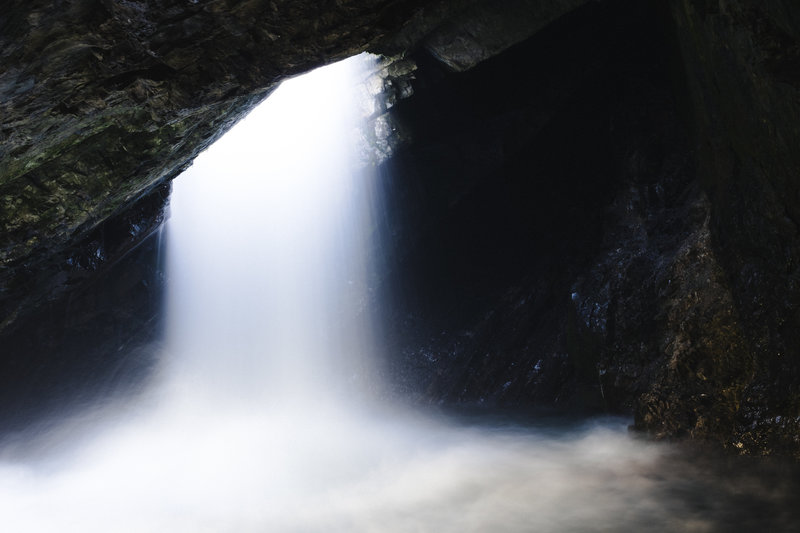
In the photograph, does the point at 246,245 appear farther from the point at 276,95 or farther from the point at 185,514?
the point at 185,514

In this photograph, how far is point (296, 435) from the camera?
408 inches

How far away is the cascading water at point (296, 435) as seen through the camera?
539 centimetres

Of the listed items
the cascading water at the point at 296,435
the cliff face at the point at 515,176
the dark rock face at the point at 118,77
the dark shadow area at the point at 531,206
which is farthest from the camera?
the dark shadow area at the point at 531,206

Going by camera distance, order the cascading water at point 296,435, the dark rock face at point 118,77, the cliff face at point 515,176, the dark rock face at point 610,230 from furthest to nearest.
Result: 1. the cascading water at point 296,435
2. the dark rock face at point 610,230
3. the cliff face at point 515,176
4. the dark rock face at point 118,77

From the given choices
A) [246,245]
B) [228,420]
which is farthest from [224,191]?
[228,420]

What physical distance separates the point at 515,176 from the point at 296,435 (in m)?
5.82

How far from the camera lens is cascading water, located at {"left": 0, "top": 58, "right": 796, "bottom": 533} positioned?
17.7ft

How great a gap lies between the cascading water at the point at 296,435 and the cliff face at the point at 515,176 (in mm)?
943

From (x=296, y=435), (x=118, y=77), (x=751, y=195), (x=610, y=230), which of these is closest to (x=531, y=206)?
(x=610, y=230)

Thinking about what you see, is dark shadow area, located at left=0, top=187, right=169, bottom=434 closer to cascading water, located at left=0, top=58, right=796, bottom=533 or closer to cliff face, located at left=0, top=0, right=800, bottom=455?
cliff face, located at left=0, top=0, right=800, bottom=455

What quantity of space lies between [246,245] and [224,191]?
1352mm

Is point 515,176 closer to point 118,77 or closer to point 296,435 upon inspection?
point 296,435

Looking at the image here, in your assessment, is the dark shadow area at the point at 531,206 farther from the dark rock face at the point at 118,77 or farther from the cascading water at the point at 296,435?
the dark rock face at the point at 118,77

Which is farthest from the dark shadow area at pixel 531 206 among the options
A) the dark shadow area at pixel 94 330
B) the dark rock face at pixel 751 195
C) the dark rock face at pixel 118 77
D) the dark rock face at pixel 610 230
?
the dark shadow area at pixel 94 330
